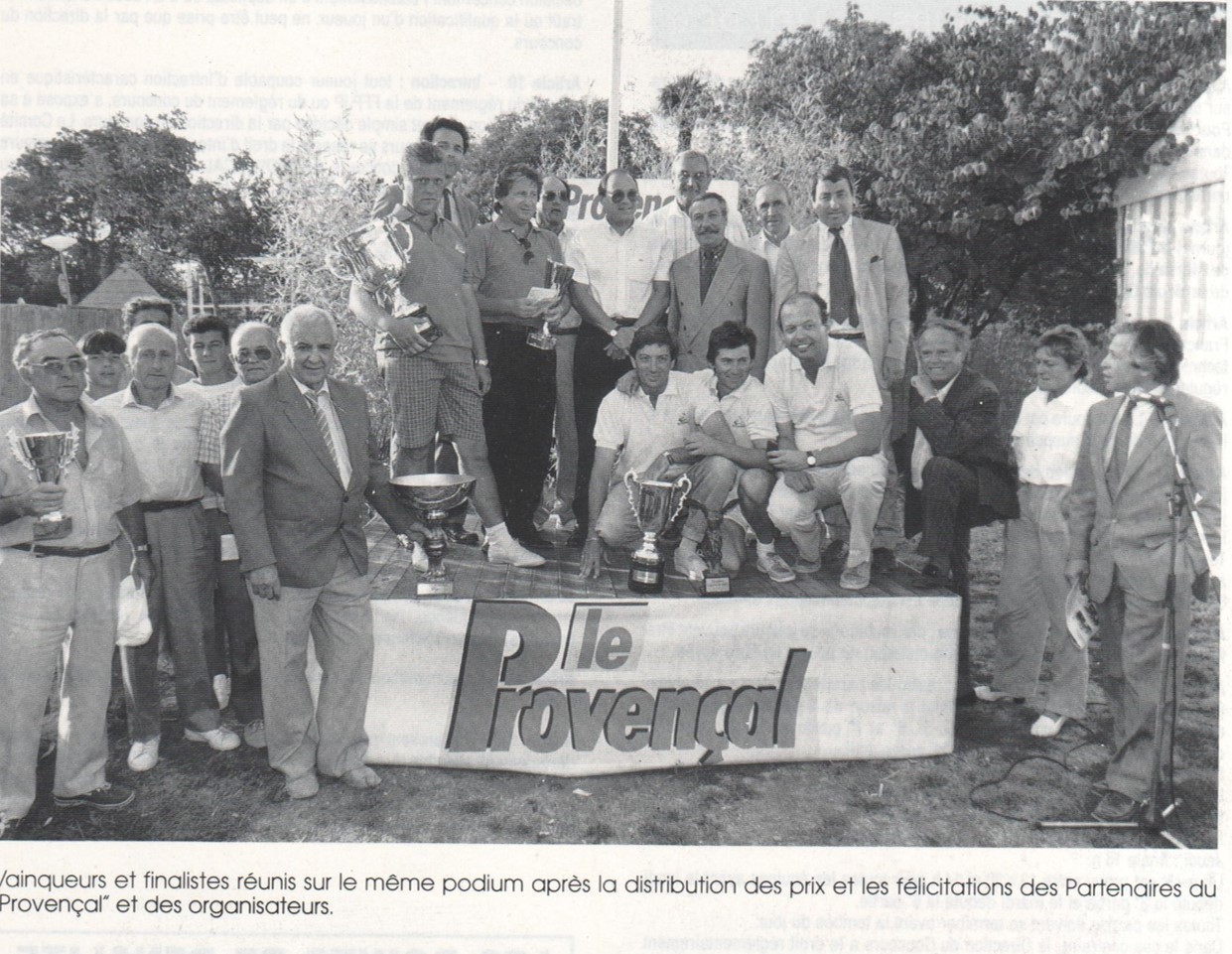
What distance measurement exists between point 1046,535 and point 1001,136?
571cm

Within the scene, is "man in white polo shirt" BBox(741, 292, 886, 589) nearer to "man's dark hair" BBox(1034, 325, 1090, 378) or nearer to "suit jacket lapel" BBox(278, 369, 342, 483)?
"man's dark hair" BBox(1034, 325, 1090, 378)

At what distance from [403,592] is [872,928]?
2.01 metres

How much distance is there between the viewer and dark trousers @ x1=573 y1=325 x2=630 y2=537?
15.2ft

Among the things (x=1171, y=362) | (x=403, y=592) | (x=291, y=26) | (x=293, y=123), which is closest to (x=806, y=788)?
(x=403, y=592)

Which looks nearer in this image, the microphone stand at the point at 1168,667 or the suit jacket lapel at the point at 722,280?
the microphone stand at the point at 1168,667

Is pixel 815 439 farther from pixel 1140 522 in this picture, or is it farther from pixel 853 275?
pixel 1140 522

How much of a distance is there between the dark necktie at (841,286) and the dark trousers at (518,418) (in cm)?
140

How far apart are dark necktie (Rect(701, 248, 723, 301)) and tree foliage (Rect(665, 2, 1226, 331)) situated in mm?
2317

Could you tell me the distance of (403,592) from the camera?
357cm

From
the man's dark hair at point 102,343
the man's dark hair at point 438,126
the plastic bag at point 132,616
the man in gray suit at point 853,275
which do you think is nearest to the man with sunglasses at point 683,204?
the man in gray suit at point 853,275

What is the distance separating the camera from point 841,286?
4453 mm

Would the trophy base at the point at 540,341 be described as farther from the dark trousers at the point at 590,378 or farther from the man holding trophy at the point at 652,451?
the man holding trophy at the point at 652,451

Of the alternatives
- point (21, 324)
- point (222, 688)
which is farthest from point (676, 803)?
point (21, 324)

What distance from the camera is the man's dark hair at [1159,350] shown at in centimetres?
303
